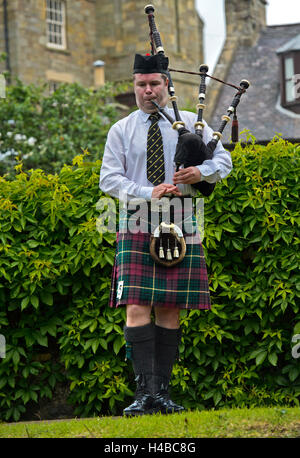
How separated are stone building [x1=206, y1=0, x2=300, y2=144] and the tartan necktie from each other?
17518mm

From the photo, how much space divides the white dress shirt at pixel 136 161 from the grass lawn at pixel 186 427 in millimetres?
1247

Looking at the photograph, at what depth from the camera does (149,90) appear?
4.93 metres

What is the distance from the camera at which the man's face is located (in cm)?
492

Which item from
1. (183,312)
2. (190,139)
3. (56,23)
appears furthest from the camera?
(56,23)

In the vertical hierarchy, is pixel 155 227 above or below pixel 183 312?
above

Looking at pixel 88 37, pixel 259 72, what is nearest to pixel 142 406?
pixel 259 72

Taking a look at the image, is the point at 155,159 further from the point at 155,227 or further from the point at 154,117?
the point at 155,227

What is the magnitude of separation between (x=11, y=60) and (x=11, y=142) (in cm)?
1239

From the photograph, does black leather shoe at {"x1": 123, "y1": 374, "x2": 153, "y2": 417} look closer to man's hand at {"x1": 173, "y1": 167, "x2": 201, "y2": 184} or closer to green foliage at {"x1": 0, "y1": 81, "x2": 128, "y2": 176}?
man's hand at {"x1": 173, "y1": 167, "x2": 201, "y2": 184}

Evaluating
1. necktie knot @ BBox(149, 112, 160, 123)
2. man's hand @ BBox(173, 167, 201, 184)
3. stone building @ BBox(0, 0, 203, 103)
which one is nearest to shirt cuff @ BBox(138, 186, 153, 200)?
man's hand @ BBox(173, 167, 201, 184)

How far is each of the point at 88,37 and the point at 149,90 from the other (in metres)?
29.1

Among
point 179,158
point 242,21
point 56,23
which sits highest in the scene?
point 56,23
